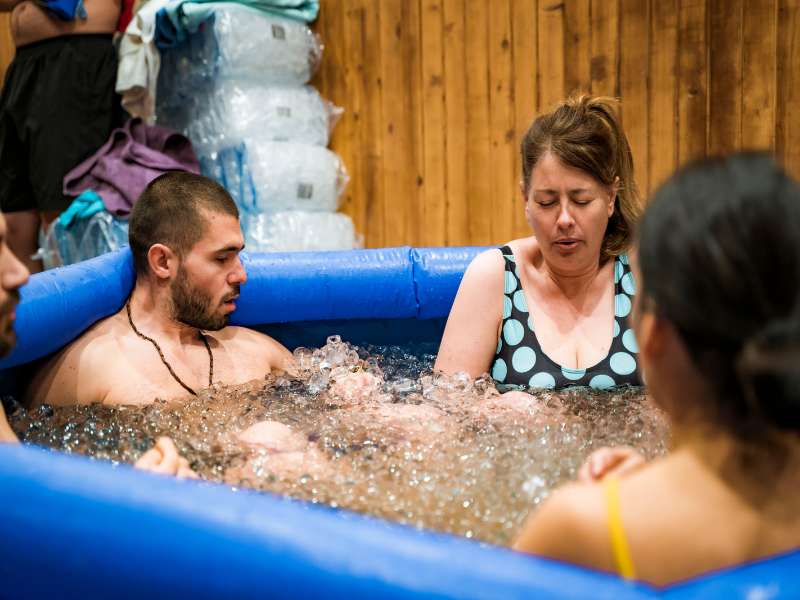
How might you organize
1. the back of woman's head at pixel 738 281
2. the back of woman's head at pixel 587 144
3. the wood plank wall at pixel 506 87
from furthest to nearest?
1. the wood plank wall at pixel 506 87
2. the back of woman's head at pixel 587 144
3. the back of woman's head at pixel 738 281

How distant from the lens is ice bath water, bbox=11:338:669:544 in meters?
1.33

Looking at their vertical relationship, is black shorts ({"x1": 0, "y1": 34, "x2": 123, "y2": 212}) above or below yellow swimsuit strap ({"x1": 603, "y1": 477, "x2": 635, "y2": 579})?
above

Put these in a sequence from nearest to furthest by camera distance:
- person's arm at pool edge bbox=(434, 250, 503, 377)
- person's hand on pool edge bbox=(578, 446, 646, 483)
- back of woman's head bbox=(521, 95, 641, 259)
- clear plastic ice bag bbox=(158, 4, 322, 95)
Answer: person's hand on pool edge bbox=(578, 446, 646, 483) < back of woman's head bbox=(521, 95, 641, 259) < person's arm at pool edge bbox=(434, 250, 503, 377) < clear plastic ice bag bbox=(158, 4, 322, 95)

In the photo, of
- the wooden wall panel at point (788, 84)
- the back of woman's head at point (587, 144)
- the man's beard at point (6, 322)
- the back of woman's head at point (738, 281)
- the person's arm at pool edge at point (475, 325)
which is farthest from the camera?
the wooden wall panel at point (788, 84)

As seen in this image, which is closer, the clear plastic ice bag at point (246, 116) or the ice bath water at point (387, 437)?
the ice bath water at point (387, 437)

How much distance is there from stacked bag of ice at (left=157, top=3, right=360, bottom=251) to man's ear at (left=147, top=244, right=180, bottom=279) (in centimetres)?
173

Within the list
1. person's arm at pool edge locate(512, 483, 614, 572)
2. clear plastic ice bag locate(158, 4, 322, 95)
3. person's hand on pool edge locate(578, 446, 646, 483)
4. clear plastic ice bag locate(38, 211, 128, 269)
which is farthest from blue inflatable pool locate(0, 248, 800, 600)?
clear plastic ice bag locate(158, 4, 322, 95)

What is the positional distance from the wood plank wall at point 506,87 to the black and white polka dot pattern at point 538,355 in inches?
67.3

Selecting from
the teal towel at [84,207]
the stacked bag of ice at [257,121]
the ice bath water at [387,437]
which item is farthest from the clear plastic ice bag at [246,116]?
the ice bath water at [387,437]

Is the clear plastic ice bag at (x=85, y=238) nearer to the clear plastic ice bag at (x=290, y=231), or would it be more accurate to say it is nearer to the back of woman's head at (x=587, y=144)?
the clear plastic ice bag at (x=290, y=231)

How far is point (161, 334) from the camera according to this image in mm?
2146

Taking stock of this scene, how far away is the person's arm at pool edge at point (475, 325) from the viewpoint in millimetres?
2014

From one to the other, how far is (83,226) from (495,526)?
9.32 ft

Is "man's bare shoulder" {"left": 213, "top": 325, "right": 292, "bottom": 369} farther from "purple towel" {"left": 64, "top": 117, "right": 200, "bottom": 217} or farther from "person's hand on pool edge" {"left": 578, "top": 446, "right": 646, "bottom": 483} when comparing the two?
"person's hand on pool edge" {"left": 578, "top": 446, "right": 646, "bottom": 483}
